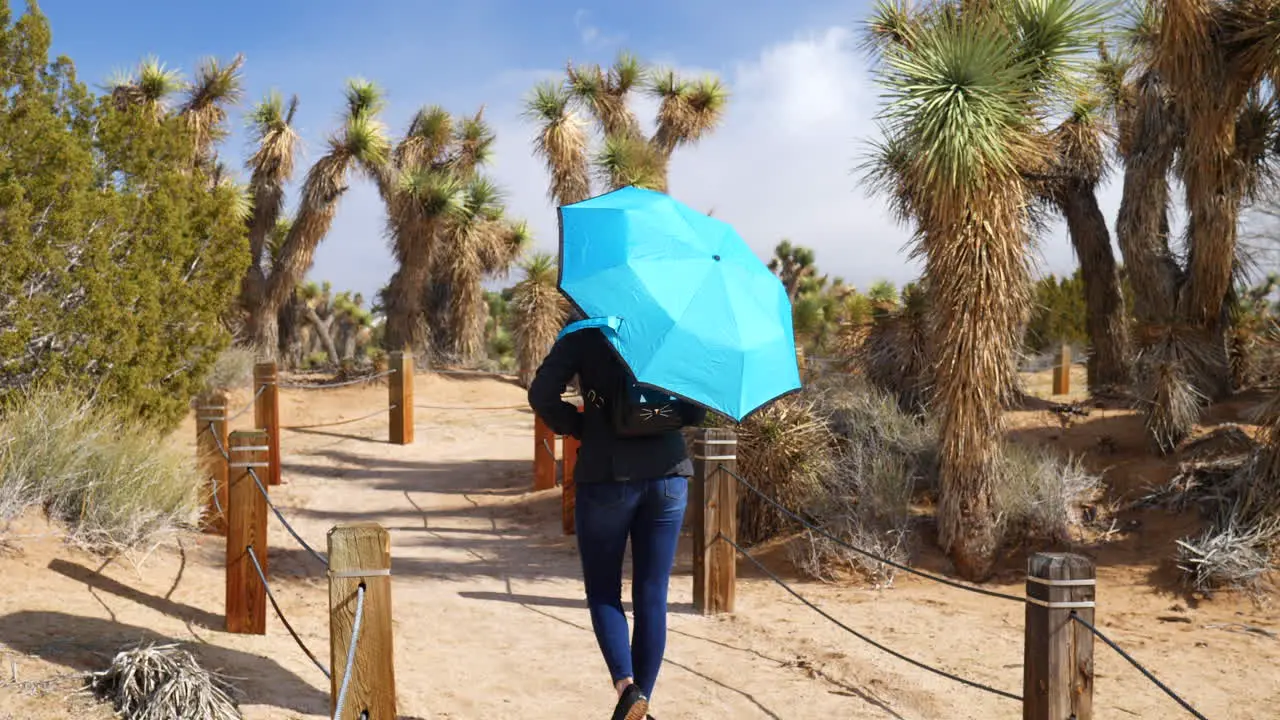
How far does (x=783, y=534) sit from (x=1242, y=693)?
3.79 m

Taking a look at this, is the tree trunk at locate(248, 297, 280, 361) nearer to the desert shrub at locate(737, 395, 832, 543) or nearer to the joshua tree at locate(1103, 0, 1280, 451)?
the desert shrub at locate(737, 395, 832, 543)

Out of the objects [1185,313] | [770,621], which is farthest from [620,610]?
[1185,313]

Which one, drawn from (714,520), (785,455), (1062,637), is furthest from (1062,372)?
(1062,637)

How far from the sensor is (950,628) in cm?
681

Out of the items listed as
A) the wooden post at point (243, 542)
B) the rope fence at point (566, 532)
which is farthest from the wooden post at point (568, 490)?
the wooden post at point (243, 542)

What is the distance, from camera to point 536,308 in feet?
53.4

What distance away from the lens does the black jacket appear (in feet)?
12.4

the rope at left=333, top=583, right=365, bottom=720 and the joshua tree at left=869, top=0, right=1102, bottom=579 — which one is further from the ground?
the joshua tree at left=869, top=0, right=1102, bottom=579

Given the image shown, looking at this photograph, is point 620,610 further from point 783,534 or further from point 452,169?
point 452,169

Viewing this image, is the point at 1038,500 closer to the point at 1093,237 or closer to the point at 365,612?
the point at 1093,237

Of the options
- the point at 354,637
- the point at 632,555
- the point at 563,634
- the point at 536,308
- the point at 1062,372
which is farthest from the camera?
the point at 536,308

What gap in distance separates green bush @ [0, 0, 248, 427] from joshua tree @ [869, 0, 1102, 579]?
20.1 ft

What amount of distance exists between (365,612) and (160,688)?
1228mm

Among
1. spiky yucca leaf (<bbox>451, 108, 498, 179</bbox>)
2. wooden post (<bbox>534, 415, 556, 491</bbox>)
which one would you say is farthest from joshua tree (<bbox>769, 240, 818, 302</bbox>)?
wooden post (<bbox>534, 415, 556, 491</bbox>)
